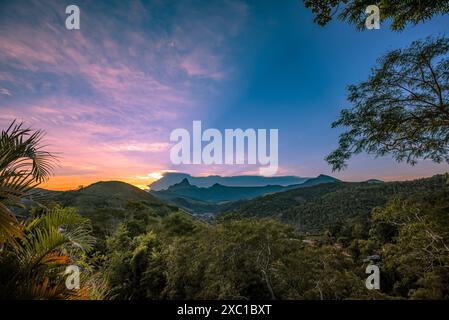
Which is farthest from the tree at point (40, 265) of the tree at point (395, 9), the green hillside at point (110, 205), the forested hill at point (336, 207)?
the forested hill at point (336, 207)

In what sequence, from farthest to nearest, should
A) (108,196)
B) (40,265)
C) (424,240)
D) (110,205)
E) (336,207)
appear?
(108,196)
(110,205)
(336,207)
(424,240)
(40,265)

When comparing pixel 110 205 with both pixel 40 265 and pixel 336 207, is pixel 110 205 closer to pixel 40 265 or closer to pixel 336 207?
pixel 336 207

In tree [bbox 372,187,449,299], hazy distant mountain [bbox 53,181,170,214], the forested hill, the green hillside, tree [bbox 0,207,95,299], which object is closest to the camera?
tree [bbox 0,207,95,299]

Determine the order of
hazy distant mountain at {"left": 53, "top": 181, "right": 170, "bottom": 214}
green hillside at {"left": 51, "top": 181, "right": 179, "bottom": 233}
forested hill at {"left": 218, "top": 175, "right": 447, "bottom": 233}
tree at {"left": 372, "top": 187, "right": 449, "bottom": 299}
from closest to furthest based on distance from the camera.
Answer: tree at {"left": 372, "top": 187, "right": 449, "bottom": 299}
green hillside at {"left": 51, "top": 181, "right": 179, "bottom": 233}
forested hill at {"left": 218, "top": 175, "right": 447, "bottom": 233}
hazy distant mountain at {"left": 53, "top": 181, "right": 170, "bottom": 214}

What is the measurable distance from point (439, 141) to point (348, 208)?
4102 cm

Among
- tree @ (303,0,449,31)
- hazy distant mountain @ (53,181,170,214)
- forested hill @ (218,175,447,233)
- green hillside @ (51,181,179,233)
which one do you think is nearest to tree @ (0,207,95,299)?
green hillside @ (51,181,179,233)

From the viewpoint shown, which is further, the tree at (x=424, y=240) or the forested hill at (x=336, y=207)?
the forested hill at (x=336, y=207)

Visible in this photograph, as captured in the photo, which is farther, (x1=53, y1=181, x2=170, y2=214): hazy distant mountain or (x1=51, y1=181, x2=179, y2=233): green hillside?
(x1=53, y1=181, x2=170, y2=214): hazy distant mountain

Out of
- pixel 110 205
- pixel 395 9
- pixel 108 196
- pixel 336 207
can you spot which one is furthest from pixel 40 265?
pixel 108 196

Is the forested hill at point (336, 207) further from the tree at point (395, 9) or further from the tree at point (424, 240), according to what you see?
the tree at point (395, 9)

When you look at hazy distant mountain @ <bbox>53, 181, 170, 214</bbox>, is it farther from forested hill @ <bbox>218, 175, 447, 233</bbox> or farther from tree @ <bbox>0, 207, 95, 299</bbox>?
tree @ <bbox>0, 207, 95, 299</bbox>
